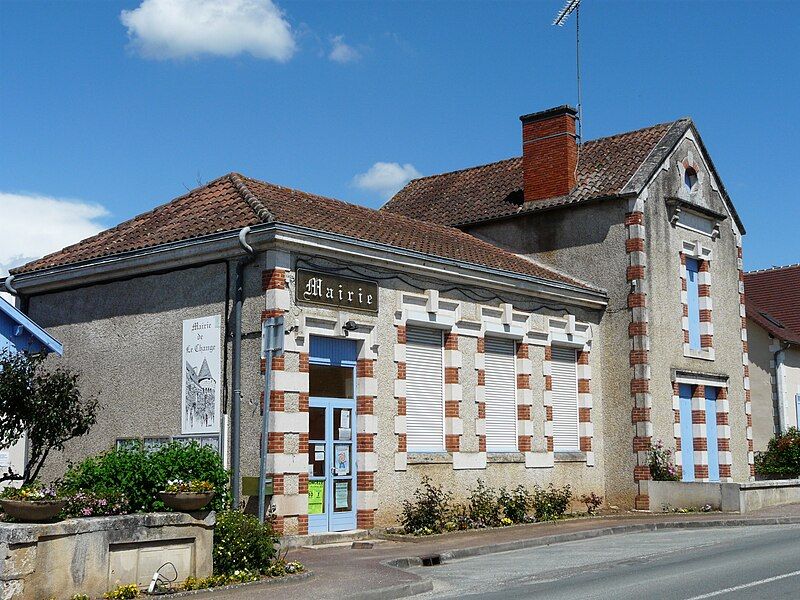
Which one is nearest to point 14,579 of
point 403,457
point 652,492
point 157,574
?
point 157,574

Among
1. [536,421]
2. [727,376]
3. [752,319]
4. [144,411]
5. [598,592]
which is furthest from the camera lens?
[752,319]

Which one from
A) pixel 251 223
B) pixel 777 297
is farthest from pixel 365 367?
pixel 777 297

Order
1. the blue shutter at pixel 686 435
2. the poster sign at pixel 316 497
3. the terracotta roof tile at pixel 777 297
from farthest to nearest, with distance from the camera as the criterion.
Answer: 1. the terracotta roof tile at pixel 777 297
2. the blue shutter at pixel 686 435
3. the poster sign at pixel 316 497

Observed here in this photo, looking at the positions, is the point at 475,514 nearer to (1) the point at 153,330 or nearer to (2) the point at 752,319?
(1) the point at 153,330

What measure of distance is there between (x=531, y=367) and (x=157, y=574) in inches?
427

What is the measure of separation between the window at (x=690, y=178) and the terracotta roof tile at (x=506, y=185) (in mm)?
1078

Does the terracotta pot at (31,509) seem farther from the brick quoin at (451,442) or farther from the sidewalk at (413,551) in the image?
the brick quoin at (451,442)

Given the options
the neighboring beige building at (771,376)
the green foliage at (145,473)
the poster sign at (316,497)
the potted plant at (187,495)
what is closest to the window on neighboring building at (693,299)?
the neighboring beige building at (771,376)

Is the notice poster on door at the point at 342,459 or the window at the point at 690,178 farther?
the window at the point at 690,178

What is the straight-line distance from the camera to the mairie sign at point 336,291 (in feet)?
51.0

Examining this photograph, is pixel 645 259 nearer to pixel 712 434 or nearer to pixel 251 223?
pixel 712 434

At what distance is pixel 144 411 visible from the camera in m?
16.5

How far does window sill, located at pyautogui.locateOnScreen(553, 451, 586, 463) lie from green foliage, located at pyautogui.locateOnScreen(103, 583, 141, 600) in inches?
459

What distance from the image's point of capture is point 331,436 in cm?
1612
